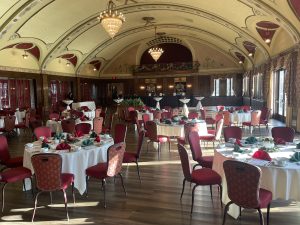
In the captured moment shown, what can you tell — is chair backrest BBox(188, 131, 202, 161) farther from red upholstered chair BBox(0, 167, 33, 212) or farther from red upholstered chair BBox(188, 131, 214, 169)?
red upholstered chair BBox(0, 167, 33, 212)

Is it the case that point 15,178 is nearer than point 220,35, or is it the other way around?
point 15,178

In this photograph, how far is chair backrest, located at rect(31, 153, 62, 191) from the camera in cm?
353

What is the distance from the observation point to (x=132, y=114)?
10.5m

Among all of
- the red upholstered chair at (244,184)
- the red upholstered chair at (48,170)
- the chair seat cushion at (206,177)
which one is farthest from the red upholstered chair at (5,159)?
the red upholstered chair at (244,184)

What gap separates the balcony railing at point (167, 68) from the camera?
21.8 meters

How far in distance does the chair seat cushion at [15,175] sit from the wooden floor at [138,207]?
467mm

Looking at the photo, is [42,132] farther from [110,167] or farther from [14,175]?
[110,167]

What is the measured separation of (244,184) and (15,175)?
329cm

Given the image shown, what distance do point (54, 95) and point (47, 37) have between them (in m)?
5.56

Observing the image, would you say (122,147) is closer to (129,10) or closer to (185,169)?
(185,169)

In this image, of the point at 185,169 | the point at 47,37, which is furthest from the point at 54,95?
the point at 185,169

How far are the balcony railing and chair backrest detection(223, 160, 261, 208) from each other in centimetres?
1932

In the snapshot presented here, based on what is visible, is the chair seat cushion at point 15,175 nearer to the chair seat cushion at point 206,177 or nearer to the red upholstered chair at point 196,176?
the red upholstered chair at point 196,176

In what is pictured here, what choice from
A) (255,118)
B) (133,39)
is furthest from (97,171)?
(133,39)
